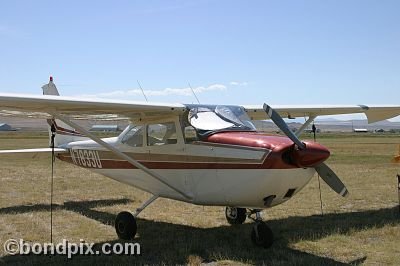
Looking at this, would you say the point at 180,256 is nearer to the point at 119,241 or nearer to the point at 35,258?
the point at 119,241

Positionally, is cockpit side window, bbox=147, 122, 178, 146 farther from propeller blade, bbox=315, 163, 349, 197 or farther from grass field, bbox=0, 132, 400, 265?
propeller blade, bbox=315, 163, 349, 197

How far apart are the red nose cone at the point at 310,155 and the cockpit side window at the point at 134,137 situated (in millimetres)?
3378

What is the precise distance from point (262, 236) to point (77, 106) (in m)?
3.48

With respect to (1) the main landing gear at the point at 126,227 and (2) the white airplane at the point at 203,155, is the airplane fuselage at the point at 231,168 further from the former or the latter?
(1) the main landing gear at the point at 126,227

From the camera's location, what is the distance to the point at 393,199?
1129 cm

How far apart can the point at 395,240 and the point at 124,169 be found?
4.98m

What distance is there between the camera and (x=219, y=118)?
7.30 meters

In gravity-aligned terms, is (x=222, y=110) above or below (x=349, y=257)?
above

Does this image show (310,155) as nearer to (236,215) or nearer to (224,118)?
(224,118)

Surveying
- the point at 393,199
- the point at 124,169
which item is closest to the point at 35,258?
the point at 124,169

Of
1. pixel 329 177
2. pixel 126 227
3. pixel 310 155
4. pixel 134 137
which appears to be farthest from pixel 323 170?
pixel 134 137

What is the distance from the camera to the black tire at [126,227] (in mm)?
7785

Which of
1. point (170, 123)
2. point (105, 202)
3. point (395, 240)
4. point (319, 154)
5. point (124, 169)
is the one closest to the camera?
point (319, 154)

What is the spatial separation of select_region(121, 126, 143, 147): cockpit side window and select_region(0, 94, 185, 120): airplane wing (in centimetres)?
28
